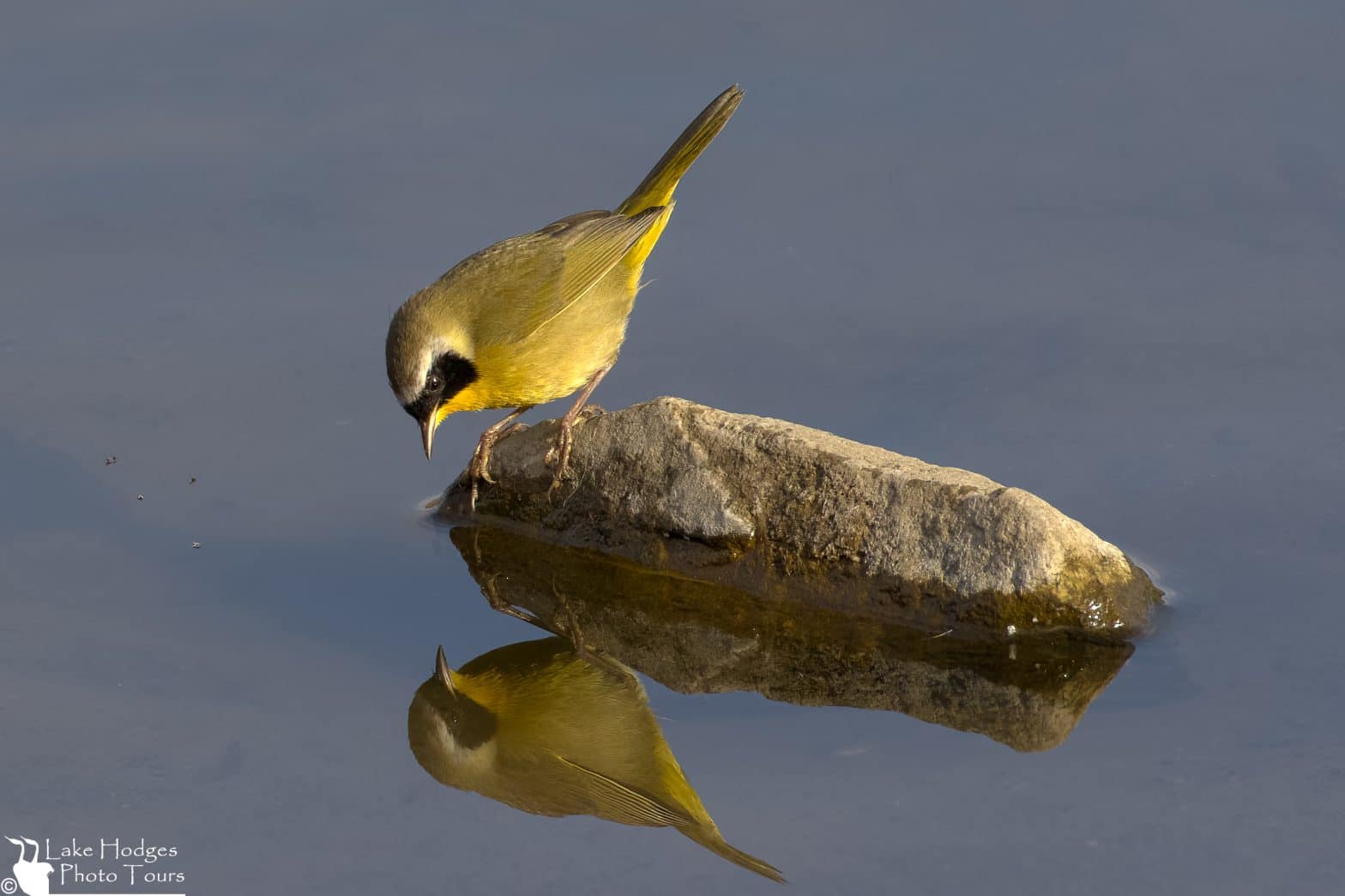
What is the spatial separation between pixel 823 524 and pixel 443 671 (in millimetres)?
1294

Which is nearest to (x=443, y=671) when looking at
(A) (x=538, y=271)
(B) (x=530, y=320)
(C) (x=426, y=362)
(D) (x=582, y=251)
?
(C) (x=426, y=362)

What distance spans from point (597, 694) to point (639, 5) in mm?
4492

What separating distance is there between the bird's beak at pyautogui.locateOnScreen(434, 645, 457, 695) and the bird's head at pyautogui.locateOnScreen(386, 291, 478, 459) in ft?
3.09

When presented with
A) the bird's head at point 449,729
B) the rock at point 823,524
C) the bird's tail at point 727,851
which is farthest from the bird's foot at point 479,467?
the bird's tail at point 727,851

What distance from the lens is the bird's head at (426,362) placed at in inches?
267

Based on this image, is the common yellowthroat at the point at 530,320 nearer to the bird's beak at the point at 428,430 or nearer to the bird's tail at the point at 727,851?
the bird's beak at the point at 428,430

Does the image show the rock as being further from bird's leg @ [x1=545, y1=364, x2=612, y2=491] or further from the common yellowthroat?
the common yellowthroat

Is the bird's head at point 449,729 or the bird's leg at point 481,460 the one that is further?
the bird's leg at point 481,460

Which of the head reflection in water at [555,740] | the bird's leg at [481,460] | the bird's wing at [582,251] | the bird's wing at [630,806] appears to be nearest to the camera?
the bird's wing at [630,806]

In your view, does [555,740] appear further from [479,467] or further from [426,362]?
[426,362]

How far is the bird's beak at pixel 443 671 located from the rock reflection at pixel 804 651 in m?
0.38

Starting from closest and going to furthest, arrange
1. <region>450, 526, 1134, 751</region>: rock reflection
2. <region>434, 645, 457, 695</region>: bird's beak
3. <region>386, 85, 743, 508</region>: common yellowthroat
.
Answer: <region>450, 526, 1134, 751</region>: rock reflection → <region>434, 645, 457, 695</region>: bird's beak → <region>386, 85, 743, 508</region>: common yellowthroat

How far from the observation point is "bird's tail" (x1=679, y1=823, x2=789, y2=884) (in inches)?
199

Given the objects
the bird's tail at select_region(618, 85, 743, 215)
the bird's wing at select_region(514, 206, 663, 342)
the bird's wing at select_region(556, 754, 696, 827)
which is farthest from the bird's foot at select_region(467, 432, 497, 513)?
the bird's wing at select_region(556, 754, 696, 827)
